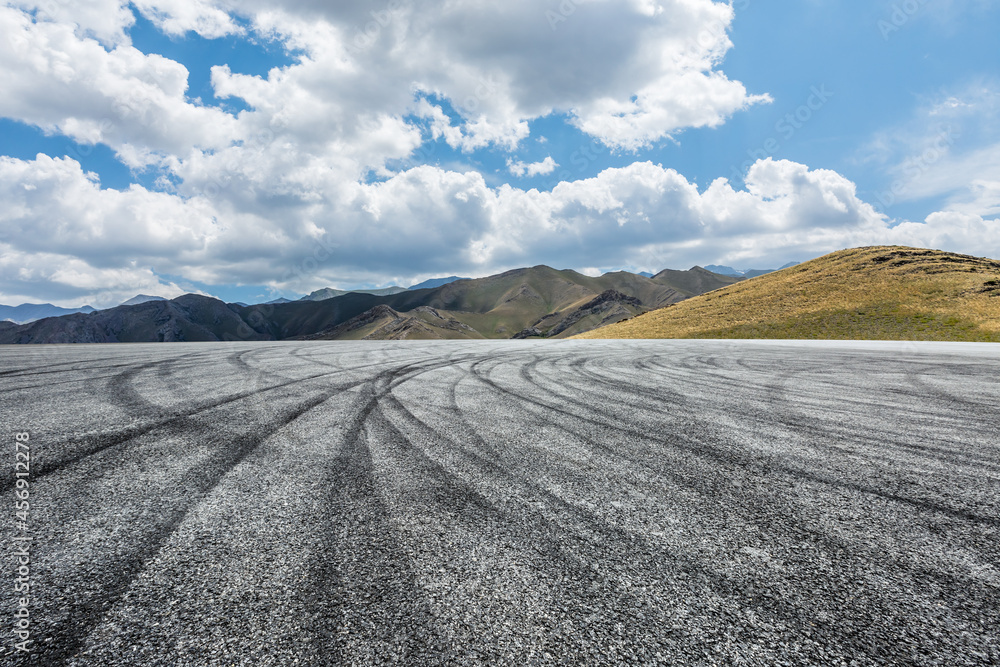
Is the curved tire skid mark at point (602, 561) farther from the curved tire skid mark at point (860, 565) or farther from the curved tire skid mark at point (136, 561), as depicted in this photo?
the curved tire skid mark at point (136, 561)

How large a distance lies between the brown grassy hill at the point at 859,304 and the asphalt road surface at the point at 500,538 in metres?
63.7

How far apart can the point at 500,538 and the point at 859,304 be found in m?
86.8

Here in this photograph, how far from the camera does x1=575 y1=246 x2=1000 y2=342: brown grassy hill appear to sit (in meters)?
56.3

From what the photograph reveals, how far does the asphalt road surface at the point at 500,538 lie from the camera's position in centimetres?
191

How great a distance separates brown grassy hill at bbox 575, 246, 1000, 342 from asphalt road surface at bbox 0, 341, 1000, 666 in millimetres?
63728

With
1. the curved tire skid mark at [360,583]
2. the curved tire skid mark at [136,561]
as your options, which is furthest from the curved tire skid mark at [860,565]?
the curved tire skid mark at [136,561]

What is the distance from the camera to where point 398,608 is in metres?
2.11

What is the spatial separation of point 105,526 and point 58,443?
281 cm

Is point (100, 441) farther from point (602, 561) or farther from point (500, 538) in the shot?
point (602, 561)

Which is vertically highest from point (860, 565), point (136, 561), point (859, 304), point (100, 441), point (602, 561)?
point (859, 304)

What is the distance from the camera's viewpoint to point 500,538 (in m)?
2.80

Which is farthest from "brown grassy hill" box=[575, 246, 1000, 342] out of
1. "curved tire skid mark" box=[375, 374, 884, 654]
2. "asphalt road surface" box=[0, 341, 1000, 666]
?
"curved tire skid mark" box=[375, 374, 884, 654]

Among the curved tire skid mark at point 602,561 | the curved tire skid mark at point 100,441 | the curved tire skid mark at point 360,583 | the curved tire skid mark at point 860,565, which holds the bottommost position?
the curved tire skid mark at point 860,565

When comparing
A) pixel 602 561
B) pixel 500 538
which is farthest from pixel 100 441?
pixel 602 561
